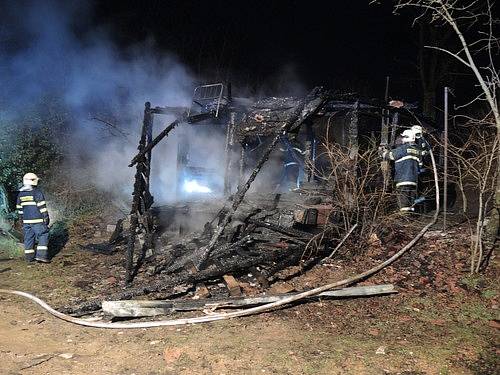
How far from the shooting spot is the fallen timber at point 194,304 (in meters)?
5.16

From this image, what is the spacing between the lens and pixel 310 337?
4.73m

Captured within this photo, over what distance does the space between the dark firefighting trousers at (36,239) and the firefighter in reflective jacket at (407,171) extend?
772 centimetres

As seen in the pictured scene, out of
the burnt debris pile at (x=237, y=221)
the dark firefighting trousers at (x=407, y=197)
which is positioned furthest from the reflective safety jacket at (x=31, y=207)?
the dark firefighting trousers at (x=407, y=197)

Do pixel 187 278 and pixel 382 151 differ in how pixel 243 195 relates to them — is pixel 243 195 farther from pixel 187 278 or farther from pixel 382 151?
pixel 382 151

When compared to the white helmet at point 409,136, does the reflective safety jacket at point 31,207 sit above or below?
below


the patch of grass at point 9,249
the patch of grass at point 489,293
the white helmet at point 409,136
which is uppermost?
the white helmet at point 409,136

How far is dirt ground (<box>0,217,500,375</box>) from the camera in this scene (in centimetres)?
407

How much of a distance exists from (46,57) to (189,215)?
8.55 metres

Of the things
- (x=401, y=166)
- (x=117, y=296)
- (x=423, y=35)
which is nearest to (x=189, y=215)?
(x=117, y=296)

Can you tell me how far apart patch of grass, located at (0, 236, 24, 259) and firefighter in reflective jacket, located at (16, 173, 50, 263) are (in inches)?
21.5

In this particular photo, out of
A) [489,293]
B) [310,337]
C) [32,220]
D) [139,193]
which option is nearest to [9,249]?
[32,220]

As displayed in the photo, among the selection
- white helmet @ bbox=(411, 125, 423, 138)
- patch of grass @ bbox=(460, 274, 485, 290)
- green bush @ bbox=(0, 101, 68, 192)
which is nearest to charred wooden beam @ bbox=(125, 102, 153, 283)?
green bush @ bbox=(0, 101, 68, 192)

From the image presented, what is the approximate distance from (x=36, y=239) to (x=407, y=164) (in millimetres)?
8374

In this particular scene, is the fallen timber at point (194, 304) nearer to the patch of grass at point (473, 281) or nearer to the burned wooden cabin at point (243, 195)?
the burned wooden cabin at point (243, 195)
